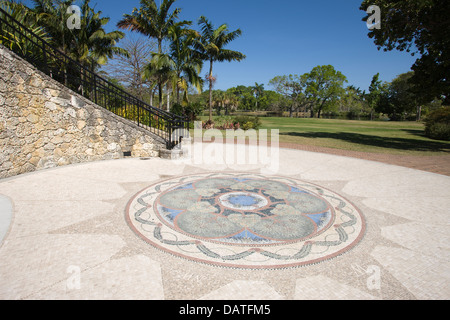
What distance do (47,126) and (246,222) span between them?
22.3 ft

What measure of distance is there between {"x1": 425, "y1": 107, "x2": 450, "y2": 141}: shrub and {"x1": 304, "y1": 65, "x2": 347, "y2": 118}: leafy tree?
40823mm

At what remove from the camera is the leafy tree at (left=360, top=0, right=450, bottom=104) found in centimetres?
1371

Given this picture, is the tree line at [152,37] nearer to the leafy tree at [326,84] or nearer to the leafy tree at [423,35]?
the leafy tree at [423,35]

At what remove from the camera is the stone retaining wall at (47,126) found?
6.52 m

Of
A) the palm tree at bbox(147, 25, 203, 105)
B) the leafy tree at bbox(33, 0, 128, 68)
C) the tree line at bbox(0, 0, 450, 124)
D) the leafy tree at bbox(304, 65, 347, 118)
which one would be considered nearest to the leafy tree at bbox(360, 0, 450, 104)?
the tree line at bbox(0, 0, 450, 124)

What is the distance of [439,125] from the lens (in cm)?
2205

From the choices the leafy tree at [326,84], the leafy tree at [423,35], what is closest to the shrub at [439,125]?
the leafy tree at [423,35]

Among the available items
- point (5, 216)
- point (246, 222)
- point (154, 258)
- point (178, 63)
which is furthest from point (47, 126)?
point (178, 63)

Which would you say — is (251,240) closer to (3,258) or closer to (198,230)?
(198,230)

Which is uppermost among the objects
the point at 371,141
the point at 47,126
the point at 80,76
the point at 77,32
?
the point at 77,32

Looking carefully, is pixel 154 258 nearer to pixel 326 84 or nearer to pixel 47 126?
pixel 47 126

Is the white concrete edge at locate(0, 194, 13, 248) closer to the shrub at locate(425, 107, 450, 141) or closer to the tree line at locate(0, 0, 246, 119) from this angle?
the tree line at locate(0, 0, 246, 119)
